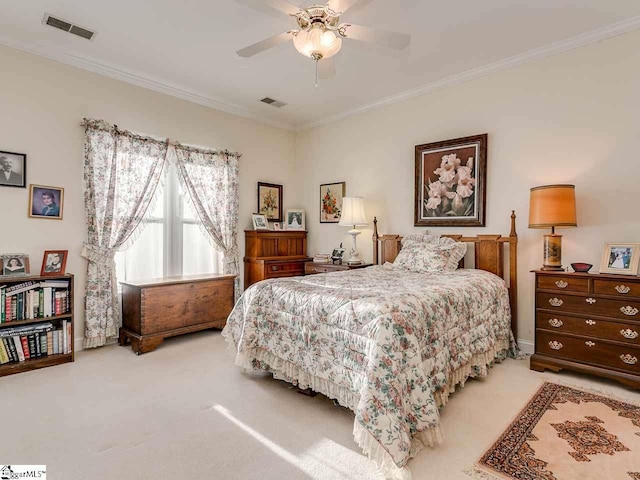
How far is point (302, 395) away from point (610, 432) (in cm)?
191

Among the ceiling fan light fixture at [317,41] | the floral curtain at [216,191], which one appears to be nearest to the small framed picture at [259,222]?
the floral curtain at [216,191]

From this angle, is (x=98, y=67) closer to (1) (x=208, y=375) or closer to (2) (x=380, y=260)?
(1) (x=208, y=375)

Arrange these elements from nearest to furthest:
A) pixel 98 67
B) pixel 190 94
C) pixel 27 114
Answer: pixel 27 114
pixel 98 67
pixel 190 94

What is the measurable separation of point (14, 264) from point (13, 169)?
0.87 m

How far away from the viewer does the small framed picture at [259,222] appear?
5.02m

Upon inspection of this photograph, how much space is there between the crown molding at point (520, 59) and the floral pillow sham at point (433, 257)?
1.84 metres

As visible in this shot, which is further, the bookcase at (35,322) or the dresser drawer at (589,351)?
the bookcase at (35,322)

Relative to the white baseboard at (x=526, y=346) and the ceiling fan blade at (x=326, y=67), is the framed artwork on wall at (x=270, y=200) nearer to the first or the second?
the ceiling fan blade at (x=326, y=67)

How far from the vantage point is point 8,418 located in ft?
7.26

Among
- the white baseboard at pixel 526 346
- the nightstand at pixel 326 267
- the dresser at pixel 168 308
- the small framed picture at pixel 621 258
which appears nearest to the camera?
the small framed picture at pixel 621 258

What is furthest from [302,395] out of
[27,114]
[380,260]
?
[27,114]

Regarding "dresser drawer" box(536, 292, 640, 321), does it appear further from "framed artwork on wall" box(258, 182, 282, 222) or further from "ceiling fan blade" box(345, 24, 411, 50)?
"framed artwork on wall" box(258, 182, 282, 222)

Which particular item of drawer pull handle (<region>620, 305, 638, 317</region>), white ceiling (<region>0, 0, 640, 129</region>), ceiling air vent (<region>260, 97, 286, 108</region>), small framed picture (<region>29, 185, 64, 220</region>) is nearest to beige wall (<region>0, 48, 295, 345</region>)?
small framed picture (<region>29, 185, 64, 220</region>)

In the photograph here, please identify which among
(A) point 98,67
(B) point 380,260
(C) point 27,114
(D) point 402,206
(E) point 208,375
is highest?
(A) point 98,67
